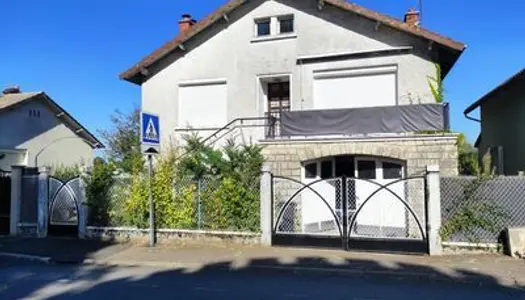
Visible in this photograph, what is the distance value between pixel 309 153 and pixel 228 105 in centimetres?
473

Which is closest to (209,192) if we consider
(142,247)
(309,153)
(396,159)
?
(142,247)

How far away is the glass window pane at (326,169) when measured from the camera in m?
15.5

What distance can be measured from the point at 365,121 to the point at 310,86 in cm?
331

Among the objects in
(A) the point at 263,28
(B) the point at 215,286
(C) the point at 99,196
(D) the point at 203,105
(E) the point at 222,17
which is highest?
(E) the point at 222,17

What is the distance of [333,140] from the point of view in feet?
47.2

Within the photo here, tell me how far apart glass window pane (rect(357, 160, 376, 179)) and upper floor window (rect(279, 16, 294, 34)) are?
5.88m

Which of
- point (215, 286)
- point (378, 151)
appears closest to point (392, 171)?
point (378, 151)

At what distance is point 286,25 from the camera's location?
18078 mm

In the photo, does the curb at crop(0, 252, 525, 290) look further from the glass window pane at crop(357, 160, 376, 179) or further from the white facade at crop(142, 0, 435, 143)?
the white facade at crop(142, 0, 435, 143)

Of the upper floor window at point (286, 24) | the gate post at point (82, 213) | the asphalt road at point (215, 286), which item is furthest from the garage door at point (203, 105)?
the asphalt road at point (215, 286)

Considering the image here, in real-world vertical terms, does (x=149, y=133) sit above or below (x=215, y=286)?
above

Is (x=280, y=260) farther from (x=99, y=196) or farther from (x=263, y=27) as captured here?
(x=263, y=27)

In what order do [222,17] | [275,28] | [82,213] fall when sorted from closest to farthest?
1. [82,213]
2. [275,28]
3. [222,17]

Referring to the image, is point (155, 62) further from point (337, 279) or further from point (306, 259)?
point (337, 279)
